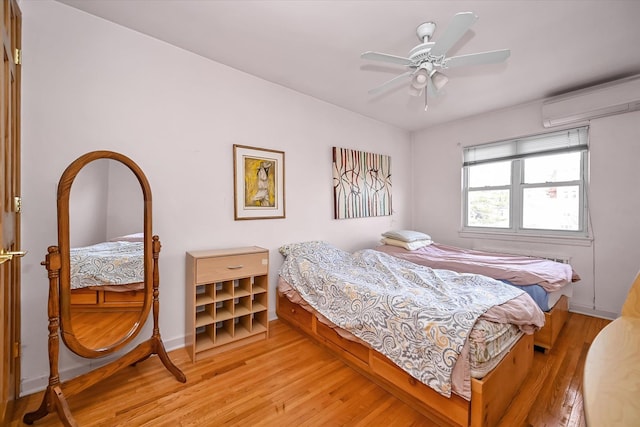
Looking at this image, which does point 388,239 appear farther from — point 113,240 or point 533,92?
point 113,240

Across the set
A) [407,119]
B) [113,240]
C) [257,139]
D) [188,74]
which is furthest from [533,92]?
[113,240]

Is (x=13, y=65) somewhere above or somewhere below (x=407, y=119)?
below

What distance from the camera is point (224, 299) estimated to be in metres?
2.24

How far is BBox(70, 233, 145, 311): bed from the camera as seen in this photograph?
Answer: 1.59 metres

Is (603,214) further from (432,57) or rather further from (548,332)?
(432,57)

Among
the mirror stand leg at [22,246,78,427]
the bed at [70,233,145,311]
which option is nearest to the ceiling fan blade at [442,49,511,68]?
the bed at [70,233,145,311]

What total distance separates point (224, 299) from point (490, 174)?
387 centimetres

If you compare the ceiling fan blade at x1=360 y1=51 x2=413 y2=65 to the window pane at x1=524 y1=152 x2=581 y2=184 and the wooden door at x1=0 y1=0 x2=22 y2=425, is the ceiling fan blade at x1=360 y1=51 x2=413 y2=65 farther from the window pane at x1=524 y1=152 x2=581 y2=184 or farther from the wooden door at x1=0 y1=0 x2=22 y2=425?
the window pane at x1=524 y1=152 x2=581 y2=184

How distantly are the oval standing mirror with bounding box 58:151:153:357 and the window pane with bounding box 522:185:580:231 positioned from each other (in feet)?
14.1

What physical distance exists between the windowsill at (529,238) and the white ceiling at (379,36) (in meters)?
1.73

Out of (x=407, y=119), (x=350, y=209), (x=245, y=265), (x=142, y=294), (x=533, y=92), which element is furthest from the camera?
(x=407, y=119)

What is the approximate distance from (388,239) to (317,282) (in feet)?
5.58

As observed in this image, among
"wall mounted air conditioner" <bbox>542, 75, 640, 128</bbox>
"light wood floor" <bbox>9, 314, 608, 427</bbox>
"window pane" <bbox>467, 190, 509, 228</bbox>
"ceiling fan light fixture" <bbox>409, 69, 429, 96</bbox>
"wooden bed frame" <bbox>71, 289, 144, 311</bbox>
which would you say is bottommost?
"light wood floor" <bbox>9, 314, 608, 427</bbox>

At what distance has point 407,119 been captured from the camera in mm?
4008
